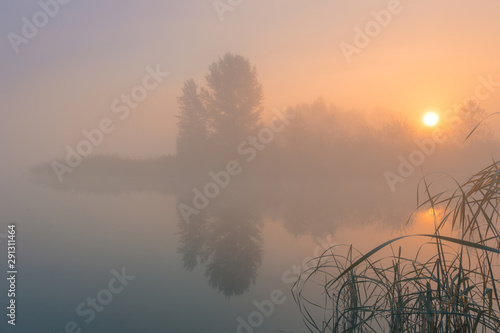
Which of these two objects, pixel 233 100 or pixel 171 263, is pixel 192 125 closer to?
pixel 233 100

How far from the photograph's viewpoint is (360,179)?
2791 centimetres

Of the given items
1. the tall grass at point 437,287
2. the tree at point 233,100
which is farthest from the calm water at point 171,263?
the tree at point 233,100

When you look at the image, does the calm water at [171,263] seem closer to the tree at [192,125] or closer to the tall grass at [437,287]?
the tall grass at [437,287]

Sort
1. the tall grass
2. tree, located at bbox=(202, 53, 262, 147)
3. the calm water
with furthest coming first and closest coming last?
tree, located at bbox=(202, 53, 262, 147) < the calm water < the tall grass

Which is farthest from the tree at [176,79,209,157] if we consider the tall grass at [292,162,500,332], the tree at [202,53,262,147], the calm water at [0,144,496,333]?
the tall grass at [292,162,500,332]

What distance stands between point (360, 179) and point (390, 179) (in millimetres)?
2072

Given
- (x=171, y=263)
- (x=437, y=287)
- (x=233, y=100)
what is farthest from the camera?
(x=233, y=100)

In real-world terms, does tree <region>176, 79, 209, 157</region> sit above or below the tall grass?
above

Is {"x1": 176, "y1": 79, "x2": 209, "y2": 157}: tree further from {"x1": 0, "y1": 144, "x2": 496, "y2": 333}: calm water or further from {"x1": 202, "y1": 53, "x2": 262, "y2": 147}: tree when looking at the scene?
{"x1": 0, "y1": 144, "x2": 496, "y2": 333}: calm water

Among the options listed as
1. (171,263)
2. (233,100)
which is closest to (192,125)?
(233,100)

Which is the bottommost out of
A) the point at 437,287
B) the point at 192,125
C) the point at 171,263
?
the point at 437,287

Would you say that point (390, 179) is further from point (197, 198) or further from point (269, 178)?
point (197, 198)

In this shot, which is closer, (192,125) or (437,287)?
(437,287)

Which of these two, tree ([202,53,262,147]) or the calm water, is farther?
tree ([202,53,262,147])
